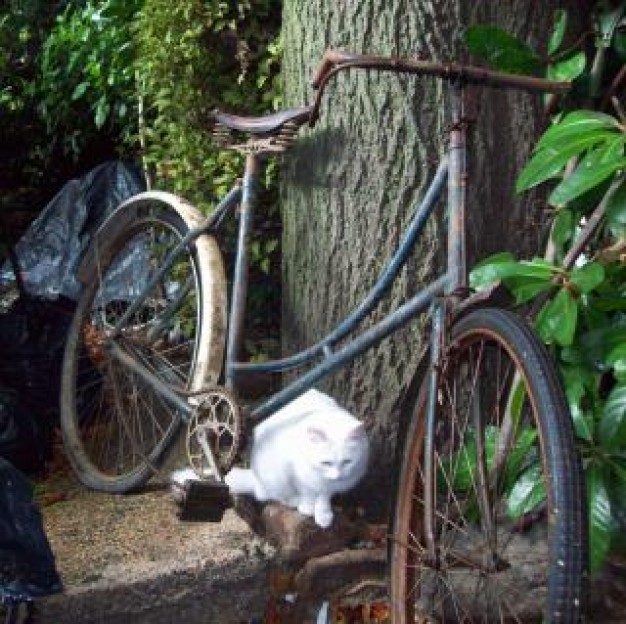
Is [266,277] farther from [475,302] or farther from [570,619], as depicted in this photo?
[570,619]

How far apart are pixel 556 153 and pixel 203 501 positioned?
4.35 ft

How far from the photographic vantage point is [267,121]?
279 cm

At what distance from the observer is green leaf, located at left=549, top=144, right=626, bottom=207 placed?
2.24m

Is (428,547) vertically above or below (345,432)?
below

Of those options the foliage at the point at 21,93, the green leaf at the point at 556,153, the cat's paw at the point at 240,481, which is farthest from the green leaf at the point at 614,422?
the foliage at the point at 21,93

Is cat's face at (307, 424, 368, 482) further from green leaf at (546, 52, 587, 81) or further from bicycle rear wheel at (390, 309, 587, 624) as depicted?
green leaf at (546, 52, 587, 81)

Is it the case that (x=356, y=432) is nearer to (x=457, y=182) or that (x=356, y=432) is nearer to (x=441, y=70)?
(x=457, y=182)

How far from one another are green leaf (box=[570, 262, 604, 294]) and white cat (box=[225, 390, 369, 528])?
2.34 ft

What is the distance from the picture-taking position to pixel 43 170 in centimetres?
504

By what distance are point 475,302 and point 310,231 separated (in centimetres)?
96

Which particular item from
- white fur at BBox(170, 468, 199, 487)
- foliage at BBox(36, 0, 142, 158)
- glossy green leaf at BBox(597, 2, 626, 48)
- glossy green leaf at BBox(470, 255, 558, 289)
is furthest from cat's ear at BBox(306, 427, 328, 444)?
foliage at BBox(36, 0, 142, 158)

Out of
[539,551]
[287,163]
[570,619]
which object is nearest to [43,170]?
[287,163]

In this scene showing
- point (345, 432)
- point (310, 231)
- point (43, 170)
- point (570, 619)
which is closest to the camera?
point (570, 619)

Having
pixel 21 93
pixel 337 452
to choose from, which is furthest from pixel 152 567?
pixel 21 93
